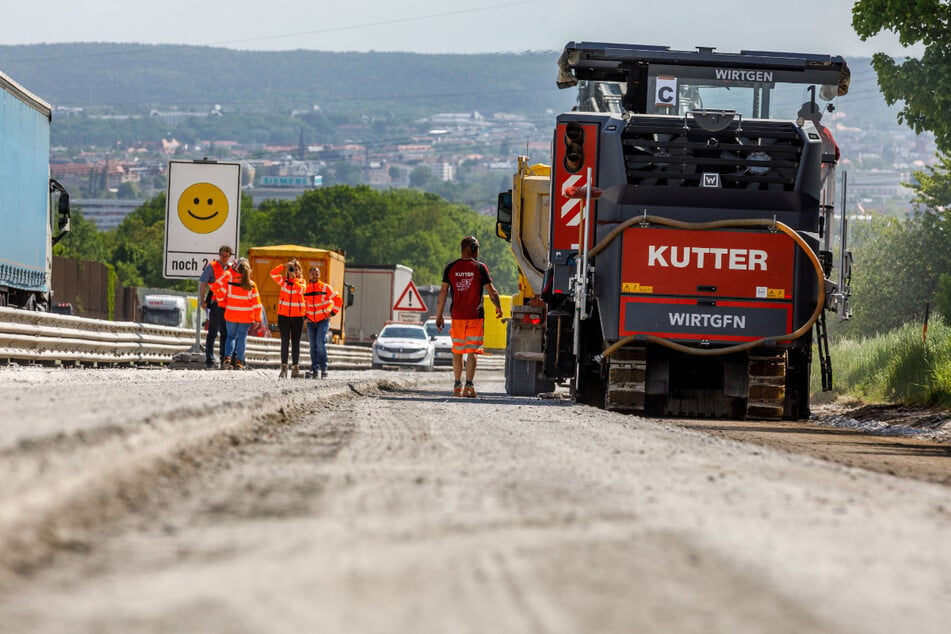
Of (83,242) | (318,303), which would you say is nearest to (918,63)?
(318,303)

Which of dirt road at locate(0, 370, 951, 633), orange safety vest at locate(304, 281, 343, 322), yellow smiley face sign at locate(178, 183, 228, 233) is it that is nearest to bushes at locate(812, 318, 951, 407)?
orange safety vest at locate(304, 281, 343, 322)

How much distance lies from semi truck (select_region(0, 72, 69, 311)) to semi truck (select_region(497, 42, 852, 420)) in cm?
974

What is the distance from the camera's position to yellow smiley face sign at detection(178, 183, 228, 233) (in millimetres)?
25047

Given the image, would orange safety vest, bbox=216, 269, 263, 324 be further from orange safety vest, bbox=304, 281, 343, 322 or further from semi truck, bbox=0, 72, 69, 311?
semi truck, bbox=0, 72, 69, 311

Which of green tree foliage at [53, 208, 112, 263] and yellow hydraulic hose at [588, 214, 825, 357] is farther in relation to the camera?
green tree foliage at [53, 208, 112, 263]

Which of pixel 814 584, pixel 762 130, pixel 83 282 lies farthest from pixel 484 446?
pixel 83 282

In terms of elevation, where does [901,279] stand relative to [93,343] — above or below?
above

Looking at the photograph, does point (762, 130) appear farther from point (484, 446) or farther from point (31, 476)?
point (31, 476)

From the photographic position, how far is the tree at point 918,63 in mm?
27138

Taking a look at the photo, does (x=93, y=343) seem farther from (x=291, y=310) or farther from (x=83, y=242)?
(x=83, y=242)

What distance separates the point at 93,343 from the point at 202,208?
3.18m

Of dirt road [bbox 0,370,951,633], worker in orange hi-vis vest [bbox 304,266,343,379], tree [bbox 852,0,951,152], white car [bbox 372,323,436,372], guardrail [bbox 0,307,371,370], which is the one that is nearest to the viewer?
dirt road [bbox 0,370,951,633]

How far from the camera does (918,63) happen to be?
93.0 ft

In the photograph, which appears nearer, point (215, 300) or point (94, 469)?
point (94, 469)
